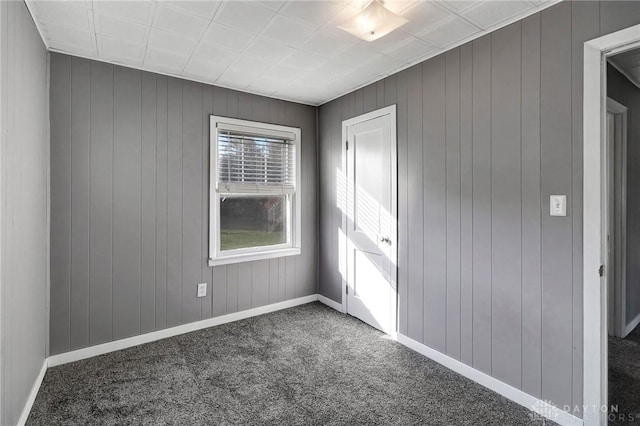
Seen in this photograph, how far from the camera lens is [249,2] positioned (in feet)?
6.46

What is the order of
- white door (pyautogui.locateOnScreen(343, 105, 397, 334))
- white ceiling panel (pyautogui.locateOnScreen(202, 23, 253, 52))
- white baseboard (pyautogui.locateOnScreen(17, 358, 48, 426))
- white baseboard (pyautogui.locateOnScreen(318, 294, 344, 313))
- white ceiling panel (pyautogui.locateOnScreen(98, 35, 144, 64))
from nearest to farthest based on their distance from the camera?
1. white baseboard (pyautogui.locateOnScreen(17, 358, 48, 426))
2. white ceiling panel (pyautogui.locateOnScreen(202, 23, 253, 52))
3. white ceiling panel (pyautogui.locateOnScreen(98, 35, 144, 64))
4. white door (pyautogui.locateOnScreen(343, 105, 397, 334))
5. white baseboard (pyautogui.locateOnScreen(318, 294, 344, 313))

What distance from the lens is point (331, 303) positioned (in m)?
3.94

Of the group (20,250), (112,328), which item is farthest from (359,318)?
(20,250)

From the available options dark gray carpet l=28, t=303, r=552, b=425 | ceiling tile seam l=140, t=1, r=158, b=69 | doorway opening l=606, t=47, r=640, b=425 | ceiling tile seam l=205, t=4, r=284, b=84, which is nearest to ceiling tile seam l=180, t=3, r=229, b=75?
ceiling tile seam l=205, t=4, r=284, b=84

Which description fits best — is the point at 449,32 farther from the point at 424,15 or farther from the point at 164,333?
the point at 164,333

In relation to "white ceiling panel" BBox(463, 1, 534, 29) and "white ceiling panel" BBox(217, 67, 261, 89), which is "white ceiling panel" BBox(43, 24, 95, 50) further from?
"white ceiling panel" BBox(463, 1, 534, 29)

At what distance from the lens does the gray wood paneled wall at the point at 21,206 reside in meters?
1.62

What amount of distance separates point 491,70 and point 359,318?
2.55 m

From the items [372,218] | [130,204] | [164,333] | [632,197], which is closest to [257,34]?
[130,204]

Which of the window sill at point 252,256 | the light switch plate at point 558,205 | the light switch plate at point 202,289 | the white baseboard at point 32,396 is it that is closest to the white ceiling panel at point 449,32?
the light switch plate at point 558,205

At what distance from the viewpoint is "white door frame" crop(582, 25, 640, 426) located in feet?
5.92

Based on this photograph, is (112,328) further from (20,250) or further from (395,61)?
(395,61)

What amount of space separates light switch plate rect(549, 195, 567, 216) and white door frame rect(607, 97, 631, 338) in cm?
159

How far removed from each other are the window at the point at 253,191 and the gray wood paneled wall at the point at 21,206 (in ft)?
4.40
